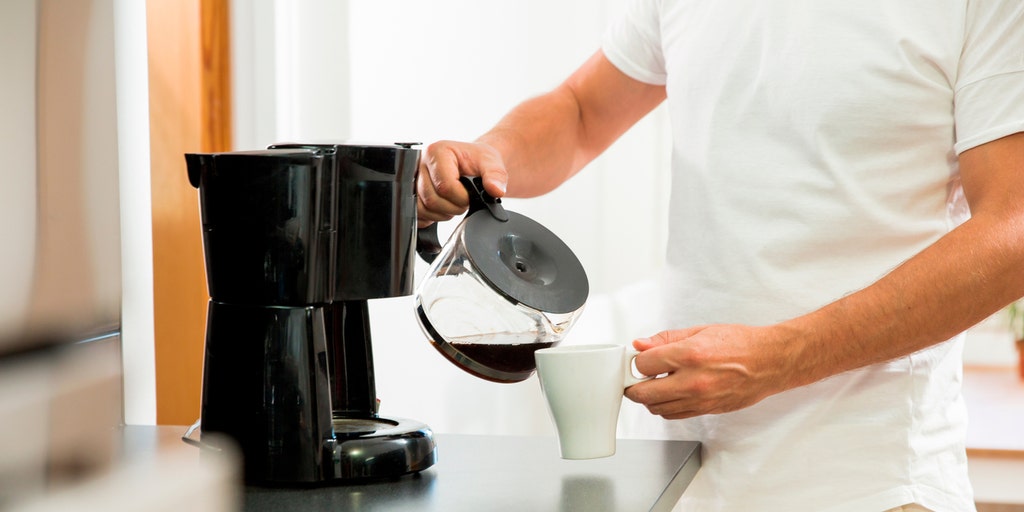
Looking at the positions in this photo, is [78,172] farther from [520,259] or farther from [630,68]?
[630,68]

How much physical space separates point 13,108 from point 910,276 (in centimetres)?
85

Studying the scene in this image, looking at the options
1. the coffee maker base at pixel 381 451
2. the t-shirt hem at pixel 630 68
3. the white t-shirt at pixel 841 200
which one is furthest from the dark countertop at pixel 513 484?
the t-shirt hem at pixel 630 68

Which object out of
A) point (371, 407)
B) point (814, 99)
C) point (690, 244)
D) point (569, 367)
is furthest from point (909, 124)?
point (371, 407)

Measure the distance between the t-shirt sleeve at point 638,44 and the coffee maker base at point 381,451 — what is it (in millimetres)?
682

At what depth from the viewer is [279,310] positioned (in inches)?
32.3

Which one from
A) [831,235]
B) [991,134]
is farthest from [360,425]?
[991,134]

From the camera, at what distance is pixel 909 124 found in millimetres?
1078

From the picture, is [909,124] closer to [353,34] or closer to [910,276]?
[910,276]

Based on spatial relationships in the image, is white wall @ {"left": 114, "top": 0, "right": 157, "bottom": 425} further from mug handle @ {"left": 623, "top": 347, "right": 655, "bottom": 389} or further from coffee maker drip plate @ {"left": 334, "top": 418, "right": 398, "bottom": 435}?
mug handle @ {"left": 623, "top": 347, "right": 655, "bottom": 389}

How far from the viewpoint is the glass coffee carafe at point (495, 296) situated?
2.87 ft

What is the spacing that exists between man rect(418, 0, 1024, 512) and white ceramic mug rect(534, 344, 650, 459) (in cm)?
5

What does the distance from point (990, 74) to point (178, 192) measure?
922 millimetres

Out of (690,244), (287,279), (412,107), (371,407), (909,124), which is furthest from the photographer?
(412,107)

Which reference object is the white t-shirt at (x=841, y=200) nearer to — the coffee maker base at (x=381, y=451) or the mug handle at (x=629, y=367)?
the mug handle at (x=629, y=367)
